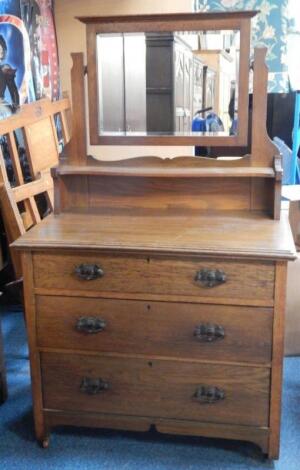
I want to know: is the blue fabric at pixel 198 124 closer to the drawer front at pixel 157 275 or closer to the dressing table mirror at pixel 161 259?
the dressing table mirror at pixel 161 259

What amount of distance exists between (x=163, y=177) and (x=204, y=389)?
697 millimetres

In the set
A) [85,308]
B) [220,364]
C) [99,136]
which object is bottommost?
[220,364]

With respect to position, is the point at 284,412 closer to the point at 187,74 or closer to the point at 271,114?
the point at 187,74

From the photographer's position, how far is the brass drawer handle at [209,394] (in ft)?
5.34

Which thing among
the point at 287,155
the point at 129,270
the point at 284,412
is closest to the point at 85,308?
the point at 129,270

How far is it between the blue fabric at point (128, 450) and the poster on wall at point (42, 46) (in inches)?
57.6

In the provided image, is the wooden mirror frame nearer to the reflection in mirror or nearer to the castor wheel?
the reflection in mirror

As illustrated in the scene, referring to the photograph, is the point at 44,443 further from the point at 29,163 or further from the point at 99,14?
the point at 99,14

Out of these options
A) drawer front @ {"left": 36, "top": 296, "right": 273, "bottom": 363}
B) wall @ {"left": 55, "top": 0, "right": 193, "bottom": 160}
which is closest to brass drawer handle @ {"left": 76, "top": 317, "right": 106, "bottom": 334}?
drawer front @ {"left": 36, "top": 296, "right": 273, "bottom": 363}

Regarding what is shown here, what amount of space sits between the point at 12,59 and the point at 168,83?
2.54 ft

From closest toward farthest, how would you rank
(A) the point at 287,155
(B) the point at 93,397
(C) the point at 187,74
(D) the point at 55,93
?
(B) the point at 93,397 → (C) the point at 187,74 → (D) the point at 55,93 → (A) the point at 287,155

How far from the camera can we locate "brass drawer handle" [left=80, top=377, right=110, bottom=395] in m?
1.68

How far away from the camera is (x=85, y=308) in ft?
5.34

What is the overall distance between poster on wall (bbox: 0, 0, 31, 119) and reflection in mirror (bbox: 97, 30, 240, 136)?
23.2 inches
